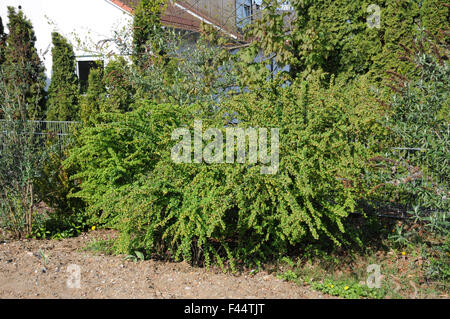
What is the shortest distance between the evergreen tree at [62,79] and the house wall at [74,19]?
371mm

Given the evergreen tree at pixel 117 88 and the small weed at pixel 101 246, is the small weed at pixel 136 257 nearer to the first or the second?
the small weed at pixel 101 246

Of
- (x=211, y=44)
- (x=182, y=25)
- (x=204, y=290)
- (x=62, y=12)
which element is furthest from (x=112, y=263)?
(x=62, y=12)

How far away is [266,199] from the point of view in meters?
4.08

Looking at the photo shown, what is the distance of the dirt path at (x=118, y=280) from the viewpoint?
3.59 m

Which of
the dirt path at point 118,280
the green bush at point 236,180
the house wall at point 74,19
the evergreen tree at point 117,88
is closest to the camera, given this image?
the dirt path at point 118,280

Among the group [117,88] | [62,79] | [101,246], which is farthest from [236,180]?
[62,79]

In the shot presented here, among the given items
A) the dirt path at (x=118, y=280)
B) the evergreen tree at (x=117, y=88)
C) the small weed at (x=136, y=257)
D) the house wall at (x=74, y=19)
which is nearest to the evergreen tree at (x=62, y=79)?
the house wall at (x=74, y=19)

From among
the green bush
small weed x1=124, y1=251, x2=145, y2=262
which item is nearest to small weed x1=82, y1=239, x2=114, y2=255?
the green bush

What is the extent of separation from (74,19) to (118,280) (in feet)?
33.4

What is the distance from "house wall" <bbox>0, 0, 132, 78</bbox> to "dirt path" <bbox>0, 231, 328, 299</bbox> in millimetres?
8098

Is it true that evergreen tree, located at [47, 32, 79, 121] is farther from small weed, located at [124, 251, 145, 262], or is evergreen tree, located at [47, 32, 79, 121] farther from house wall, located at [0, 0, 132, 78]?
small weed, located at [124, 251, 145, 262]

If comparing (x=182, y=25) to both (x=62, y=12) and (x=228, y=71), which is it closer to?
A: (x=62, y=12)

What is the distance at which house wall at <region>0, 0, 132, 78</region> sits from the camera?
1156 cm

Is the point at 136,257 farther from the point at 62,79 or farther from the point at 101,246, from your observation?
the point at 62,79
